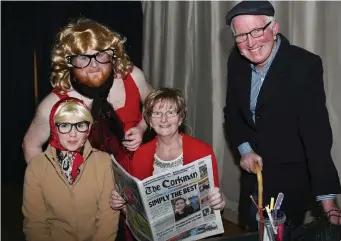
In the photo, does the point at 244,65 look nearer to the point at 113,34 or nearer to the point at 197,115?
the point at 113,34

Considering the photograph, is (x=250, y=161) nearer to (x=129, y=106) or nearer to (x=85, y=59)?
(x=129, y=106)

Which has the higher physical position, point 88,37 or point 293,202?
point 88,37

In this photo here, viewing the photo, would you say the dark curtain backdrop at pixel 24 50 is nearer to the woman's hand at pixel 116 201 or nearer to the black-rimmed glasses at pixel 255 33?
the woman's hand at pixel 116 201

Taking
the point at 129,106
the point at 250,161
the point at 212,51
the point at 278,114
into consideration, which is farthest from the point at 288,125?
the point at 212,51

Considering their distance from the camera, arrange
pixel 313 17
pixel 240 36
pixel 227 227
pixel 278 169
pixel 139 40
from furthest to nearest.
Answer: pixel 139 40
pixel 227 227
pixel 313 17
pixel 278 169
pixel 240 36

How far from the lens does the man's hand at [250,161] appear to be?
5.77 feet

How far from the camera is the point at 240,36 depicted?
5.40 ft

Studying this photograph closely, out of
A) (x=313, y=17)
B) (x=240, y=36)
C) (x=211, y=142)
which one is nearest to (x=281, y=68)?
(x=240, y=36)

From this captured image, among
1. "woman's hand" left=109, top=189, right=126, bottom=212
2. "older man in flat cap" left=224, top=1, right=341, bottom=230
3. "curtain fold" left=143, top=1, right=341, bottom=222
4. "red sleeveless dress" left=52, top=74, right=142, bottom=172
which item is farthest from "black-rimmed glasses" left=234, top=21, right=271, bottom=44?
"curtain fold" left=143, top=1, right=341, bottom=222

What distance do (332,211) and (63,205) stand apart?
92 centimetres

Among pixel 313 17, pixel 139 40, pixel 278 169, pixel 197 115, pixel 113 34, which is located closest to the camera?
pixel 278 169

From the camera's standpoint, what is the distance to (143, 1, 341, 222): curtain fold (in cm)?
242

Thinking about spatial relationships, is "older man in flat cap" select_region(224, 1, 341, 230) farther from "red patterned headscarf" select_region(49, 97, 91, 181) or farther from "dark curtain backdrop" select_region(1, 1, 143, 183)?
"dark curtain backdrop" select_region(1, 1, 143, 183)

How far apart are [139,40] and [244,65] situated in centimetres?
219
